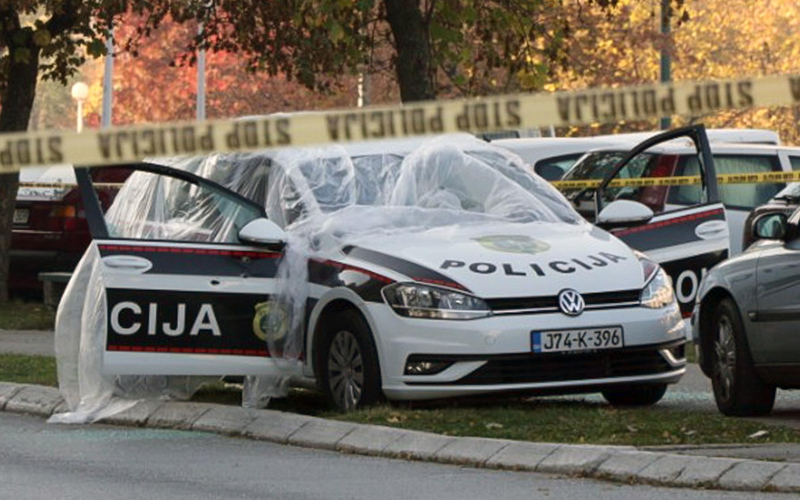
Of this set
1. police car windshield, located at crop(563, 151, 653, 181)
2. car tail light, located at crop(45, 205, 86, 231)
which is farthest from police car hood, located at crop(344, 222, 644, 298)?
car tail light, located at crop(45, 205, 86, 231)

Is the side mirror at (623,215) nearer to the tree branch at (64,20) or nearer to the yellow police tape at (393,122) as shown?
the yellow police tape at (393,122)

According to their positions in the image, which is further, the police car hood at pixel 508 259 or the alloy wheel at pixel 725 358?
the alloy wheel at pixel 725 358

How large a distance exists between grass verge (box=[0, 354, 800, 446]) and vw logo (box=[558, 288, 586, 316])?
0.51 metres

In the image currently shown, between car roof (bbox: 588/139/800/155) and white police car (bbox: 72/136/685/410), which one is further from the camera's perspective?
car roof (bbox: 588/139/800/155)

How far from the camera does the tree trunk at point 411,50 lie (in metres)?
21.8

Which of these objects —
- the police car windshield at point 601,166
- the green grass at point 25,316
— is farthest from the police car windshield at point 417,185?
the police car windshield at point 601,166

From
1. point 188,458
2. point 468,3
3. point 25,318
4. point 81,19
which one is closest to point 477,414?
point 188,458

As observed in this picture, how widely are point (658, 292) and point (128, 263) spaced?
278 centimetres

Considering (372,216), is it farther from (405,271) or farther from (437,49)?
(437,49)

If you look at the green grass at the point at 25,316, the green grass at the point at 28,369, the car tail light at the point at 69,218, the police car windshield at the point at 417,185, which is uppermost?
the police car windshield at the point at 417,185

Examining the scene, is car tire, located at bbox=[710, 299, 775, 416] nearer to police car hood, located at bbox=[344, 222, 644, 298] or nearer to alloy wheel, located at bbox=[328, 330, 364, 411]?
police car hood, located at bbox=[344, 222, 644, 298]

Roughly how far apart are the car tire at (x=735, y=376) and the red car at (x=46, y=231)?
13210 mm

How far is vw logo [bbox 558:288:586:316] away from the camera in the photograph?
40.0ft

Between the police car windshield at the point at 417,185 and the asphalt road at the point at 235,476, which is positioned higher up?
the police car windshield at the point at 417,185
